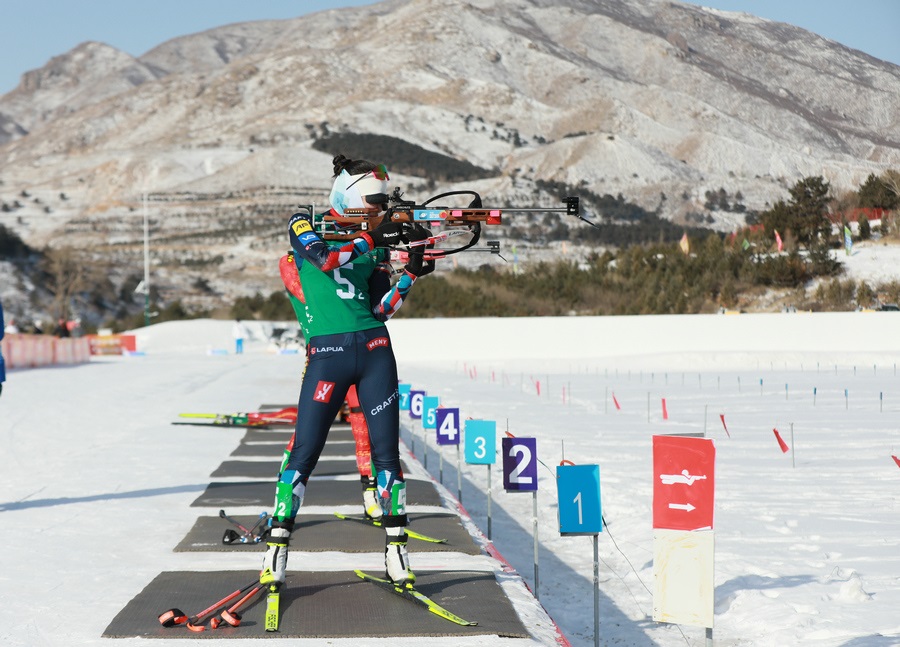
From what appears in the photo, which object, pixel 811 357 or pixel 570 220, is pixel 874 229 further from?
pixel 570 220

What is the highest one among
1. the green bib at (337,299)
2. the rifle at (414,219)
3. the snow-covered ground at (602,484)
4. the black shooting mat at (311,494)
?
the rifle at (414,219)

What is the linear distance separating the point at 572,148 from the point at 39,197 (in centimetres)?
6925

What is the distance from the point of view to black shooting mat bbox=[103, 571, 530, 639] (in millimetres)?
5559

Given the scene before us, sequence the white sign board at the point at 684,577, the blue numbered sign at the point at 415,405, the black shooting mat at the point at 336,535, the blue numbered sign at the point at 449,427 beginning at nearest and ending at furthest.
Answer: the white sign board at the point at 684,577 < the black shooting mat at the point at 336,535 < the blue numbered sign at the point at 449,427 < the blue numbered sign at the point at 415,405

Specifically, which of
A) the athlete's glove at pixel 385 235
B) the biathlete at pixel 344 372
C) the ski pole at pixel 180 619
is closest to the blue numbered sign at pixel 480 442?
the biathlete at pixel 344 372

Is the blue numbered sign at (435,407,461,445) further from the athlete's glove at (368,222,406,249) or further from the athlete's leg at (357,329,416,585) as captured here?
the athlete's glove at (368,222,406,249)

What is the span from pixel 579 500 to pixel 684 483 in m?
1.65

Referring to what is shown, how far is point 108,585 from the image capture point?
262 inches

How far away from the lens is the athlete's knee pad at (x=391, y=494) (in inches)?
244

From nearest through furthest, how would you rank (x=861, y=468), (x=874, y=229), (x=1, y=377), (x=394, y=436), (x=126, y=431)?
(x=394, y=436) < (x=1, y=377) < (x=861, y=468) < (x=126, y=431) < (x=874, y=229)

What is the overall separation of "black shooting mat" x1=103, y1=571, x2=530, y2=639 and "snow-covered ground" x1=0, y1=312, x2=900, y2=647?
0.16 meters

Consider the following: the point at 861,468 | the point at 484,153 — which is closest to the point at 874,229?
the point at 861,468

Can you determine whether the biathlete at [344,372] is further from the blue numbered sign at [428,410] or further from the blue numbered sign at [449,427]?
the blue numbered sign at [428,410]

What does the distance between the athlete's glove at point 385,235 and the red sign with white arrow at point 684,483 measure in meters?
1.95
